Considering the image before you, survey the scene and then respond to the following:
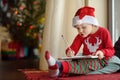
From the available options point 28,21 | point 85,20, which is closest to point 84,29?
point 85,20

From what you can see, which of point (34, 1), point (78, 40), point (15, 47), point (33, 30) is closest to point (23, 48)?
point (15, 47)

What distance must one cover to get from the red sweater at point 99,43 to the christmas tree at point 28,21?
1767 millimetres

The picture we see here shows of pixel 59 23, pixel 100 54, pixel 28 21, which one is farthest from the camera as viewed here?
pixel 28 21

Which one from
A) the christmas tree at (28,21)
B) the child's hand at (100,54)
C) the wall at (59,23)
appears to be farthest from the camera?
the christmas tree at (28,21)

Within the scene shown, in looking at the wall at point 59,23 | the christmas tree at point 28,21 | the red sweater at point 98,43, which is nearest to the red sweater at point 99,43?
the red sweater at point 98,43

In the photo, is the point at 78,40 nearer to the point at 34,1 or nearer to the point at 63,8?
the point at 63,8

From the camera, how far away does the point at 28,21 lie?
9.82 ft

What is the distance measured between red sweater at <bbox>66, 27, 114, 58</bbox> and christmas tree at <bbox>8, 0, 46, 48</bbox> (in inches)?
69.6

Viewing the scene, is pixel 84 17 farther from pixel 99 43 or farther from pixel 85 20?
pixel 99 43

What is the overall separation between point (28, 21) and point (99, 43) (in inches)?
76.1

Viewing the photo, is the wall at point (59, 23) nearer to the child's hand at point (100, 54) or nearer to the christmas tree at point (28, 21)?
the child's hand at point (100, 54)

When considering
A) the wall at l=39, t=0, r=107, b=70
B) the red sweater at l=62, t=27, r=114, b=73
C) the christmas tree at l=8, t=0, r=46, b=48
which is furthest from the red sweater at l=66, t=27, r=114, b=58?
the christmas tree at l=8, t=0, r=46, b=48

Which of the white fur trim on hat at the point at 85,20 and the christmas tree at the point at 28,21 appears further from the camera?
the christmas tree at the point at 28,21

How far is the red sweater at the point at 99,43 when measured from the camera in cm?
111
